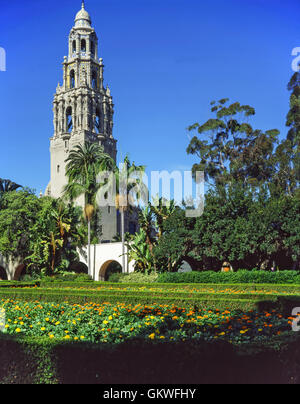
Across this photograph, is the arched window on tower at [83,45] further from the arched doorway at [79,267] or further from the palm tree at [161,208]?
the palm tree at [161,208]

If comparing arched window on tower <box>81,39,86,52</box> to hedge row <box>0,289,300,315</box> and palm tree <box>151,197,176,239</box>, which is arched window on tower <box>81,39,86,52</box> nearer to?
palm tree <box>151,197,176,239</box>

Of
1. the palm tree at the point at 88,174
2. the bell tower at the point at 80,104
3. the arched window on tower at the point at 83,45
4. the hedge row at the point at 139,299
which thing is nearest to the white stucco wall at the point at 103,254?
the palm tree at the point at 88,174

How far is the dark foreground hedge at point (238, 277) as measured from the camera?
23.7m

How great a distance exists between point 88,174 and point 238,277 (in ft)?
54.2

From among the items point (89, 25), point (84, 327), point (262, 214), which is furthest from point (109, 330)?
point (89, 25)

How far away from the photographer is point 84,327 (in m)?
8.50

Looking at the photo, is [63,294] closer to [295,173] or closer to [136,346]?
[136,346]

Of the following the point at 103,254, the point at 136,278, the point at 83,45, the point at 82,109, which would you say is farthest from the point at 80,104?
the point at 136,278

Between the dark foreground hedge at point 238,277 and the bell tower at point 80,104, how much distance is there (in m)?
30.6

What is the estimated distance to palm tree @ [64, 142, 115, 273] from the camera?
34312 mm

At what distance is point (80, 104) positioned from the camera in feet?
180

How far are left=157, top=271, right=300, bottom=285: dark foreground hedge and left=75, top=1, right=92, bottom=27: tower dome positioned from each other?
44.7 metres

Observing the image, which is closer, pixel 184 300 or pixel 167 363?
pixel 167 363

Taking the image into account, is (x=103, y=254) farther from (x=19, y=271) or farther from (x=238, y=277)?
(x=238, y=277)
